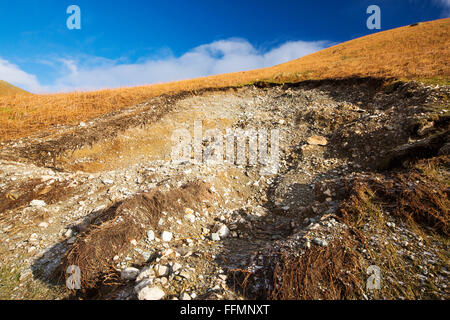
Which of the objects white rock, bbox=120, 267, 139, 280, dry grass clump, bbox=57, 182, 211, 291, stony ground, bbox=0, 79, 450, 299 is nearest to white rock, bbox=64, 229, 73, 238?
stony ground, bbox=0, 79, 450, 299

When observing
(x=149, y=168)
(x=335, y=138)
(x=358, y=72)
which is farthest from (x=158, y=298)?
(x=358, y=72)

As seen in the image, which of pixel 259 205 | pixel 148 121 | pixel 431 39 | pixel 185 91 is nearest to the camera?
pixel 259 205

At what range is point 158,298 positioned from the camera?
2.84m

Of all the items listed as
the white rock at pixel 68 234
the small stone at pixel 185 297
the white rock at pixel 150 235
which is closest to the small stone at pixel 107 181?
A: the white rock at pixel 68 234

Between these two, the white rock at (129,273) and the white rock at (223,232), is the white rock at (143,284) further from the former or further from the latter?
the white rock at (223,232)

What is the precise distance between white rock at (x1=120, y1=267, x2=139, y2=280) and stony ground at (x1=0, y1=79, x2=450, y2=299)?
22 mm

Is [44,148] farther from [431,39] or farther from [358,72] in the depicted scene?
[431,39]

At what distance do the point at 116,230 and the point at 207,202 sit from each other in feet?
7.58

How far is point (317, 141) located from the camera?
8.34 meters

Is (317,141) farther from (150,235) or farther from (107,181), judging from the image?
(107,181)

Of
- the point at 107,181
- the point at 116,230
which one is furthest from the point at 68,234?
the point at 107,181

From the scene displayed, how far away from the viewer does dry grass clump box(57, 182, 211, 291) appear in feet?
12.0

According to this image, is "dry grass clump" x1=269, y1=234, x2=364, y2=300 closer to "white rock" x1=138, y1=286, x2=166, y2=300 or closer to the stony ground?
the stony ground
